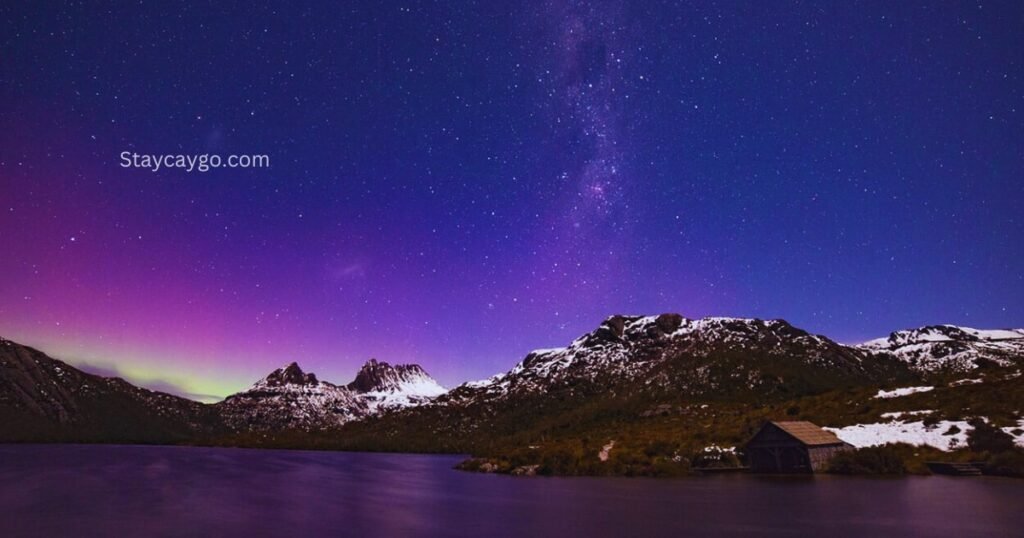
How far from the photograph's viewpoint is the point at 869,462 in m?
62.0

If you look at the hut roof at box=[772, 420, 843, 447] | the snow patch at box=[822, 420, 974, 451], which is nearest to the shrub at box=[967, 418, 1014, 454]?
the snow patch at box=[822, 420, 974, 451]

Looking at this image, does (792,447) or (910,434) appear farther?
(910,434)

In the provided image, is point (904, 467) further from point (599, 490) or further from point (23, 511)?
point (23, 511)

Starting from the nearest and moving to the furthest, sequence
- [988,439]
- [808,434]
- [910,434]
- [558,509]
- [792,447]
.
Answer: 1. [558,509]
2. [988,439]
3. [792,447]
4. [808,434]
5. [910,434]

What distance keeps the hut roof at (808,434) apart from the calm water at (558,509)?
6.88 metres

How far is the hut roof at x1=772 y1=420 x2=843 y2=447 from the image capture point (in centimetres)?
6544

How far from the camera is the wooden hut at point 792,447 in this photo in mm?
64812

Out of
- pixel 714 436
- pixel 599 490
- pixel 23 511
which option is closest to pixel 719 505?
pixel 599 490

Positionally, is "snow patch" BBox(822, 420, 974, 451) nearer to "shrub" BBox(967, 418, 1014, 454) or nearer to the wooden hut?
"shrub" BBox(967, 418, 1014, 454)

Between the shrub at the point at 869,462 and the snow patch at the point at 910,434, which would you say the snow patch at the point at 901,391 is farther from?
the shrub at the point at 869,462

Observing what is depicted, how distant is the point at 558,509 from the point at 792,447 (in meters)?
34.6

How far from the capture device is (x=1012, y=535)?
28609 millimetres

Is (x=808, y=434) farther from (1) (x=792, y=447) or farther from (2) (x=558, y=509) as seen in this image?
(2) (x=558, y=509)

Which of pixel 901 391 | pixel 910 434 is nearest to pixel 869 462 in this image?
pixel 910 434
